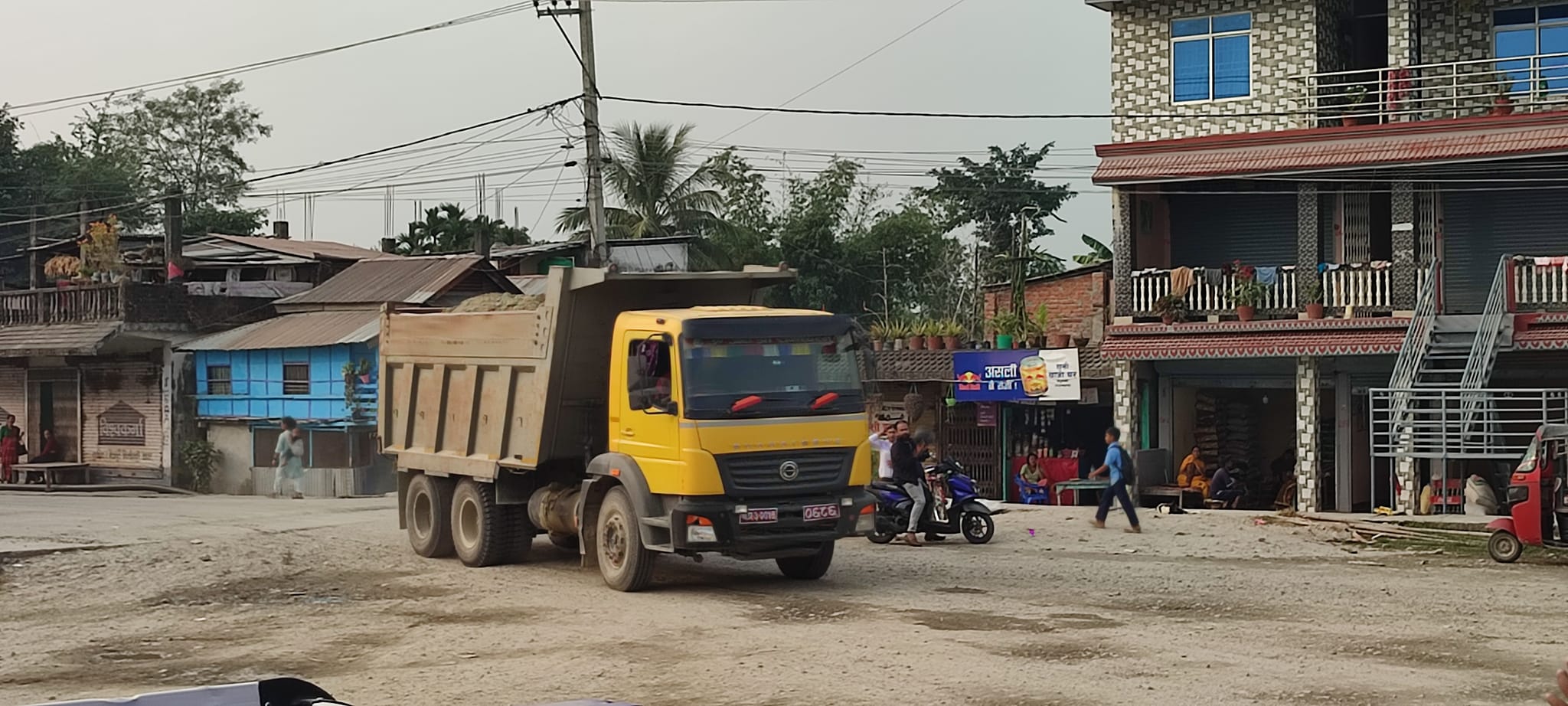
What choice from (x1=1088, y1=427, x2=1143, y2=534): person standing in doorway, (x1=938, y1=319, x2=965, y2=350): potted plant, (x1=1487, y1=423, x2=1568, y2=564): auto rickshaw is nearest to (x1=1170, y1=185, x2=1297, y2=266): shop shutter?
(x1=938, y1=319, x2=965, y2=350): potted plant

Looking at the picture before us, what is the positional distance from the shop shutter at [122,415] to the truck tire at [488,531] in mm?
20335

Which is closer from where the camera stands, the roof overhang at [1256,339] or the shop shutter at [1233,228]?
the roof overhang at [1256,339]

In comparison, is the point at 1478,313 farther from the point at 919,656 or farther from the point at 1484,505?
the point at 919,656

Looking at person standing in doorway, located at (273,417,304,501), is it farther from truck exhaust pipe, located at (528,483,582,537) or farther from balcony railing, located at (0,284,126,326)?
truck exhaust pipe, located at (528,483,582,537)

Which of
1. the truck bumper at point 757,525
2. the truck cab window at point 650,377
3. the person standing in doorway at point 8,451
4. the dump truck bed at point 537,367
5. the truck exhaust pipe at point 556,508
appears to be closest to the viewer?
the truck bumper at point 757,525

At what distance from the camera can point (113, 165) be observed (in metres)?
61.1

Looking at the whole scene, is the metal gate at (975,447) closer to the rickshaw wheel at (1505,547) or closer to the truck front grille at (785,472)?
the rickshaw wheel at (1505,547)

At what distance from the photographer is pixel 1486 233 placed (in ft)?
82.1

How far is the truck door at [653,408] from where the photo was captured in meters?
14.5

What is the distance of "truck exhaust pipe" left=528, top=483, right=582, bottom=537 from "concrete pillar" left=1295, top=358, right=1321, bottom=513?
13.0 metres

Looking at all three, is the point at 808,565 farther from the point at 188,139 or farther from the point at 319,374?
the point at 188,139

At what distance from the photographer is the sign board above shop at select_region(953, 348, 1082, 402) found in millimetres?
26734

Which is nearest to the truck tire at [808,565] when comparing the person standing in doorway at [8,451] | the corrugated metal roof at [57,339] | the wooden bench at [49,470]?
the corrugated metal roof at [57,339]

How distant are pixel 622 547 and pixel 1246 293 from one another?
44.6ft
